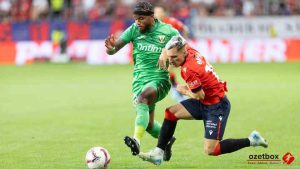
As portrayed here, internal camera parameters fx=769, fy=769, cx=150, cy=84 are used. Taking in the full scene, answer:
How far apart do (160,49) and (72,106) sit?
741cm

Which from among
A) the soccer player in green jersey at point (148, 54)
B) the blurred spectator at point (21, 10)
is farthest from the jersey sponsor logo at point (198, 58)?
the blurred spectator at point (21, 10)

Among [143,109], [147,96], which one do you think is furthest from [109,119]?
[143,109]

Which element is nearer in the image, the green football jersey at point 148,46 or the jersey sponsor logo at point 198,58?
the jersey sponsor logo at point 198,58

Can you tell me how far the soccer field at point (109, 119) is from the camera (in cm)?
1102

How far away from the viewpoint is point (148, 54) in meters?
11.1

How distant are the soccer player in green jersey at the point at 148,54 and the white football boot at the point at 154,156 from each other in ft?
1.22

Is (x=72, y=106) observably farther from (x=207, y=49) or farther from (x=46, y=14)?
(x=46, y=14)

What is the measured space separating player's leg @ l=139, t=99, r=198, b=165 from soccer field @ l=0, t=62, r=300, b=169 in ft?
0.97

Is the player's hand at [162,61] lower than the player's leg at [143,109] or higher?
higher

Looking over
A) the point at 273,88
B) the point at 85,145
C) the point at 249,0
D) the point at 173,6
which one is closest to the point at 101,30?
the point at 173,6

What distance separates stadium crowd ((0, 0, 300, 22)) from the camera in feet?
108

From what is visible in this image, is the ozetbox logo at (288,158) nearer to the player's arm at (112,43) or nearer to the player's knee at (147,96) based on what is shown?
the player's knee at (147,96)

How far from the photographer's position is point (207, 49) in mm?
31344

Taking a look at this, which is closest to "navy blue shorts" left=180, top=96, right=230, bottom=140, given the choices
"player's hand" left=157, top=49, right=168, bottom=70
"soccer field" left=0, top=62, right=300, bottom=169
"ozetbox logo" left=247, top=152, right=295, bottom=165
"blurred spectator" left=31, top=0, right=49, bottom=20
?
"soccer field" left=0, top=62, right=300, bottom=169
